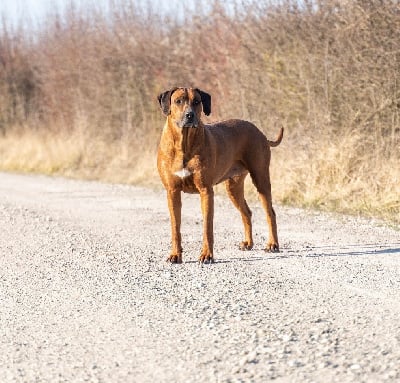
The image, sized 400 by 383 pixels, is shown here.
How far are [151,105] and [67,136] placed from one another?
2861 millimetres

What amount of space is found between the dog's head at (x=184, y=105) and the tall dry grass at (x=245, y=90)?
335 centimetres

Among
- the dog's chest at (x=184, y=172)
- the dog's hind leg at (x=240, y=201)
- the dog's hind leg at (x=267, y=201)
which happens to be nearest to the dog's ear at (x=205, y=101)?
the dog's chest at (x=184, y=172)

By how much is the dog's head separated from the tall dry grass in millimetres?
3352

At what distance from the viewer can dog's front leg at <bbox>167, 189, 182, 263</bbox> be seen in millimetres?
7047

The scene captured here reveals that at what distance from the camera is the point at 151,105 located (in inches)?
717

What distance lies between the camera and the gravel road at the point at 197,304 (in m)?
4.18

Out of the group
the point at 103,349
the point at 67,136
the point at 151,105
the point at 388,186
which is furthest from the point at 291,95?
the point at 103,349

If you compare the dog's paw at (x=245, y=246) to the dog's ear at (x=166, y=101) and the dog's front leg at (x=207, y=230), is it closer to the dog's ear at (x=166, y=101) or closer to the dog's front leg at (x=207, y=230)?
the dog's front leg at (x=207, y=230)

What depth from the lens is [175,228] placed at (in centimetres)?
709

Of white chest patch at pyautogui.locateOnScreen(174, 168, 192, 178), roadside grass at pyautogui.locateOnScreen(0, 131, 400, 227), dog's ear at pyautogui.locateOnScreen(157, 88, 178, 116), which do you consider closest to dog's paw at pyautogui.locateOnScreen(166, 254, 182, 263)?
white chest patch at pyautogui.locateOnScreen(174, 168, 192, 178)

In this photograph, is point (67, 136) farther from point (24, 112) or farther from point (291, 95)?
point (291, 95)

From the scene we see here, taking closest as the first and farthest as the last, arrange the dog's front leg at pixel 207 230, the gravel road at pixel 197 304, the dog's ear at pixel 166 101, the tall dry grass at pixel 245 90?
1. the gravel road at pixel 197 304
2. the dog's front leg at pixel 207 230
3. the dog's ear at pixel 166 101
4. the tall dry grass at pixel 245 90

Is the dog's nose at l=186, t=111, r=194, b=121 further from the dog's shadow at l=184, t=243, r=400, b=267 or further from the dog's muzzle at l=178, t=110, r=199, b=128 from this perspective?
the dog's shadow at l=184, t=243, r=400, b=267

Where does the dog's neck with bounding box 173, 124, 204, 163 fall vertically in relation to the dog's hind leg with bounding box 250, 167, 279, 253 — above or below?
above
